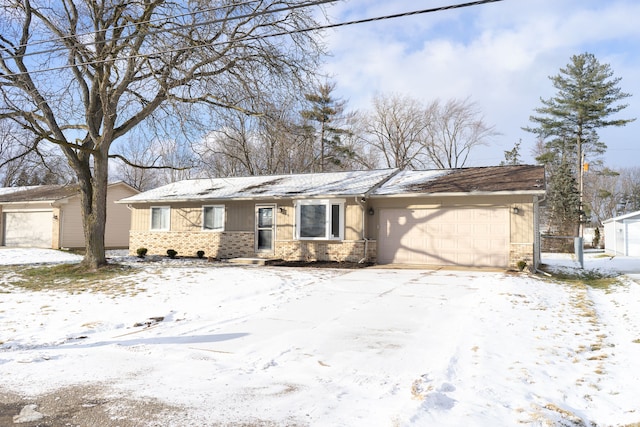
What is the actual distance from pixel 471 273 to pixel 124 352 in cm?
996

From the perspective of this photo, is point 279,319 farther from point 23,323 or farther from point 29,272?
point 29,272

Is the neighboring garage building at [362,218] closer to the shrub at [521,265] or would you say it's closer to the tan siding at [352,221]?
the tan siding at [352,221]

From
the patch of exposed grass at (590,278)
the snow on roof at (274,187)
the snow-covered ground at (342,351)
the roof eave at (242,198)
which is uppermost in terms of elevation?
the snow on roof at (274,187)

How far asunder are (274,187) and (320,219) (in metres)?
3.15

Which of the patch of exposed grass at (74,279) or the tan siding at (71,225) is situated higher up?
the tan siding at (71,225)

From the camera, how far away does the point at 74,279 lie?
1261cm

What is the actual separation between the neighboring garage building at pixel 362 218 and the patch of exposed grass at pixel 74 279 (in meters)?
5.32

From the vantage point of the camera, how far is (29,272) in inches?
545

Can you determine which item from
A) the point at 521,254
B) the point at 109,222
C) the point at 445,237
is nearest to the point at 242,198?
the point at 445,237

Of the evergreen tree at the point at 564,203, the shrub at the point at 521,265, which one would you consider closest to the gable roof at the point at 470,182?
the shrub at the point at 521,265

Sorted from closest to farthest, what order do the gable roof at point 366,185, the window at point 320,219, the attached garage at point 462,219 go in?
the attached garage at point 462,219 < the gable roof at point 366,185 < the window at point 320,219

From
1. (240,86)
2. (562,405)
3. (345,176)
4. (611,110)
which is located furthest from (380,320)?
(611,110)

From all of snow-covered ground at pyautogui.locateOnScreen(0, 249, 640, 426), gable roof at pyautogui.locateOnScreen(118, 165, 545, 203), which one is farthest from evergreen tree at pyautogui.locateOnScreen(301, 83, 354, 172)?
snow-covered ground at pyautogui.locateOnScreen(0, 249, 640, 426)

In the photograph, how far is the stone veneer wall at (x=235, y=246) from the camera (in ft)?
54.2
